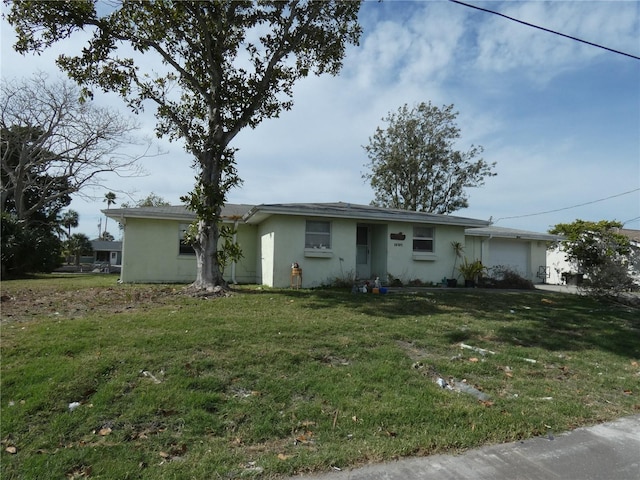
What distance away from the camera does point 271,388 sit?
15.8 ft

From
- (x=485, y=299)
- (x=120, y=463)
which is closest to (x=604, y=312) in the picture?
(x=485, y=299)

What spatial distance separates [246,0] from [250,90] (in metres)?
2.35

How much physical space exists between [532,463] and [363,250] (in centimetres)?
1365

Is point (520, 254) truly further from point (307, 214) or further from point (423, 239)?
point (307, 214)

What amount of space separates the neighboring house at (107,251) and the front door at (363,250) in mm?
50976

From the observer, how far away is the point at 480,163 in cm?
3488

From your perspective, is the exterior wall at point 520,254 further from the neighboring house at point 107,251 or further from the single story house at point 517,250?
the neighboring house at point 107,251

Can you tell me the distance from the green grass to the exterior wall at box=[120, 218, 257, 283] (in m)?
8.01

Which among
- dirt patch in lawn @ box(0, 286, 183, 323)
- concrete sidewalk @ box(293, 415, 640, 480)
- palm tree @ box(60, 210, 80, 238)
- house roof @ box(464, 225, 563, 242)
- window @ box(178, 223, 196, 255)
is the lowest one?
concrete sidewalk @ box(293, 415, 640, 480)

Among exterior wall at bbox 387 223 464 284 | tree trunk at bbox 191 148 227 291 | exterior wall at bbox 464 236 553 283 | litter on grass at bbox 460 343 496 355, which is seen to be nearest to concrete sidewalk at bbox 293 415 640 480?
litter on grass at bbox 460 343 496 355

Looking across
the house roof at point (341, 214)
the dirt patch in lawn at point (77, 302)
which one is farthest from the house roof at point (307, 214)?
the dirt patch in lawn at point (77, 302)

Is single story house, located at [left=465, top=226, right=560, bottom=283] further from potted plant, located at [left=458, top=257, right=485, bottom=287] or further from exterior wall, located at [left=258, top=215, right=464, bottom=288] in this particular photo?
exterior wall, located at [left=258, top=215, right=464, bottom=288]

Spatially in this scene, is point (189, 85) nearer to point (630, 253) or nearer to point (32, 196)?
point (630, 253)

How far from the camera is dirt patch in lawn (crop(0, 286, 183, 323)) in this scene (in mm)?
8406
